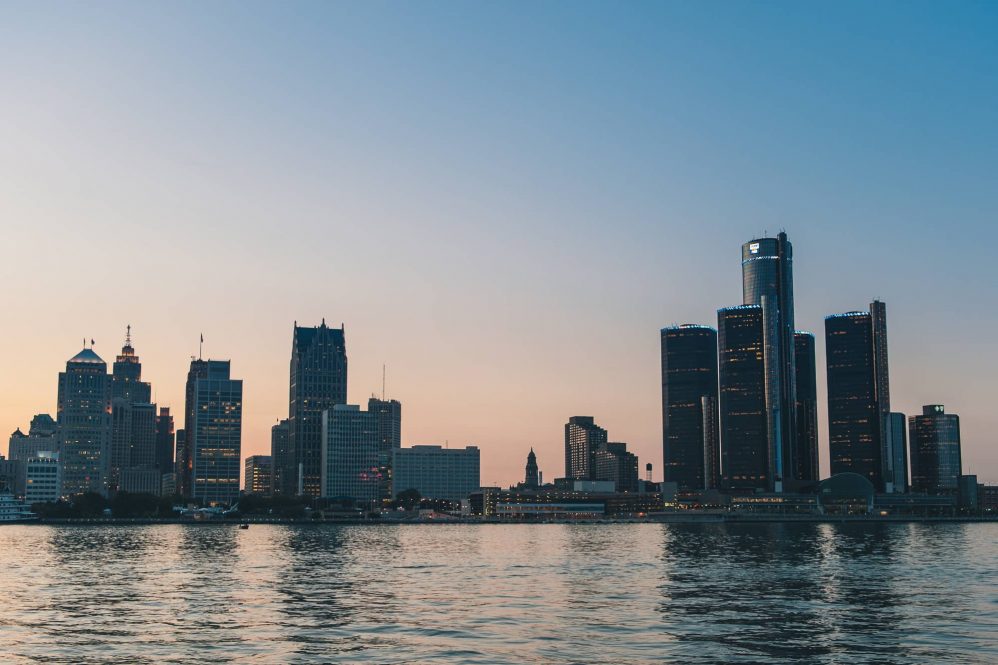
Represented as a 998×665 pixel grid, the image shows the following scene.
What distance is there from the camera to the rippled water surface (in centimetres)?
6109

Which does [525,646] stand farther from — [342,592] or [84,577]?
[84,577]

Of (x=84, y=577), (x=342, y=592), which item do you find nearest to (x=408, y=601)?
(x=342, y=592)

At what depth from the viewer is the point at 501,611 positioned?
266 ft

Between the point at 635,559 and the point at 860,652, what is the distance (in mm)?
87612

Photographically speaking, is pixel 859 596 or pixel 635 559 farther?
pixel 635 559

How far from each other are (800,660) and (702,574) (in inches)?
2410

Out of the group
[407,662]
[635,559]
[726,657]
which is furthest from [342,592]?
[635,559]

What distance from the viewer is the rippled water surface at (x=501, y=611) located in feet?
200

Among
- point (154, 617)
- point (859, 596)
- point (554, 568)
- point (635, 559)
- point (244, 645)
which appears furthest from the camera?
point (635, 559)

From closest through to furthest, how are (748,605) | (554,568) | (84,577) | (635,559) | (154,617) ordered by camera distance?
(154,617), (748,605), (84,577), (554,568), (635,559)

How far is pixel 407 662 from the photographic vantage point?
5769 centimetres

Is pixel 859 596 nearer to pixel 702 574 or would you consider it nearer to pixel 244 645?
pixel 702 574

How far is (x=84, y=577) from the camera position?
11475 centimetres

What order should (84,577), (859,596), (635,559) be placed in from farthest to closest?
(635,559) → (84,577) → (859,596)
